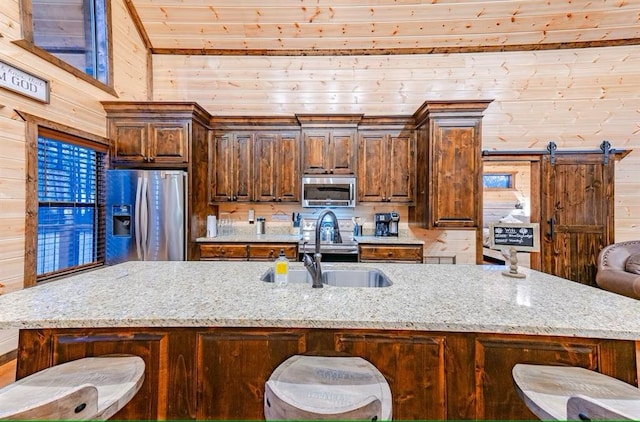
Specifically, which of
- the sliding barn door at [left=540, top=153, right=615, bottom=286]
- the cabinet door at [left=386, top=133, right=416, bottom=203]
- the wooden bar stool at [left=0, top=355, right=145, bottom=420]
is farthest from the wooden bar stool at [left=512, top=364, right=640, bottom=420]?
the sliding barn door at [left=540, top=153, right=615, bottom=286]

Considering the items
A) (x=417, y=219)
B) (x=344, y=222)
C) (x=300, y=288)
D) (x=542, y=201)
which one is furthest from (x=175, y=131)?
(x=542, y=201)

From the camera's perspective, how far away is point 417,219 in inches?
146

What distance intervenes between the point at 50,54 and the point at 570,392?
4.35 meters

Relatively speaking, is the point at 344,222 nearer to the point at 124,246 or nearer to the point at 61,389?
the point at 124,246

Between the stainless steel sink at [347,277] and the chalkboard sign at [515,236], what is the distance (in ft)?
2.35

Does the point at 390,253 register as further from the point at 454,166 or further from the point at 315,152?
the point at 315,152

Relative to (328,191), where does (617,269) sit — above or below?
below

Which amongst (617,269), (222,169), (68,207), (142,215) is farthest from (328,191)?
(617,269)

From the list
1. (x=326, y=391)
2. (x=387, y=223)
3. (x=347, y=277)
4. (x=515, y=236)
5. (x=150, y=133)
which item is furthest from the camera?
(x=387, y=223)

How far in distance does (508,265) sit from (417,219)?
194cm

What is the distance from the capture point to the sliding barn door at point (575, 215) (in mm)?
3799

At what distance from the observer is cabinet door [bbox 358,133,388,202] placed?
12.1 feet

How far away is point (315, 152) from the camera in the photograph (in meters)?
3.68

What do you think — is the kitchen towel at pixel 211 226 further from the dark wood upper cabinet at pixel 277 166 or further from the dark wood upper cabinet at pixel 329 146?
the dark wood upper cabinet at pixel 329 146
